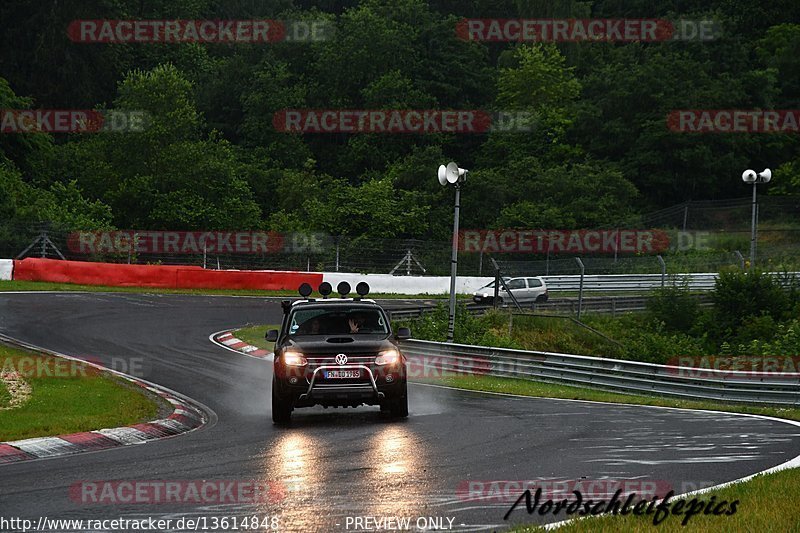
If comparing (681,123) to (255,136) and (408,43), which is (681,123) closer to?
(408,43)

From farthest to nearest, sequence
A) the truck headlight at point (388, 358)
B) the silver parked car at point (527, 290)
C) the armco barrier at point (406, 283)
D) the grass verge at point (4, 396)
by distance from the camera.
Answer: the armco barrier at point (406, 283)
the silver parked car at point (527, 290)
the grass verge at point (4, 396)
the truck headlight at point (388, 358)

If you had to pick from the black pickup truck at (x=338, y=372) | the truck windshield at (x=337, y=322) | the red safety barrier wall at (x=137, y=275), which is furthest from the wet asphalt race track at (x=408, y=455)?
the red safety barrier wall at (x=137, y=275)

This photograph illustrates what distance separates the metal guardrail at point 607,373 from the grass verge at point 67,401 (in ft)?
24.6

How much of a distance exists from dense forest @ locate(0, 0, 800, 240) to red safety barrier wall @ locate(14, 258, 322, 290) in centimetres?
1014

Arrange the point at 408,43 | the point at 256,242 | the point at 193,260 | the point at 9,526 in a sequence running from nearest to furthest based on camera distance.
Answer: the point at 9,526 < the point at 193,260 < the point at 256,242 < the point at 408,43

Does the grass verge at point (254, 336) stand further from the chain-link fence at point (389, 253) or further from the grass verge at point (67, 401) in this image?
the chain-link fence at point (389, 253)

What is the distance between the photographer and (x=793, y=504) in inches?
320

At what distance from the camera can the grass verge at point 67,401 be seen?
44.8 feet

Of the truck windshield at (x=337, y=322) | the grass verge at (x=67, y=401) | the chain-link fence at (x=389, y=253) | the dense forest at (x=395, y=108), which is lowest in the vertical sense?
the grass verge at (x=67, y=401)

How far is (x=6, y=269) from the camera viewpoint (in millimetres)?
39906

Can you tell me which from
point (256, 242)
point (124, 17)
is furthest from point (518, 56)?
point (256, 242)

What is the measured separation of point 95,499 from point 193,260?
3661 centimetres

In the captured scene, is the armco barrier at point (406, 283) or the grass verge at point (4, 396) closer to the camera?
the grass verge at point (4, 396)

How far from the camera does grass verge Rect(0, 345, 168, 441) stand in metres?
13.6
